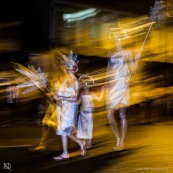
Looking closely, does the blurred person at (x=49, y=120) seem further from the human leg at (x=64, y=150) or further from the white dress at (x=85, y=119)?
the human leg at (x=64, y=150)

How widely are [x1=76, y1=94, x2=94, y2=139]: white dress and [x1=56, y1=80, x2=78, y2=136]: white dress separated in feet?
2.02

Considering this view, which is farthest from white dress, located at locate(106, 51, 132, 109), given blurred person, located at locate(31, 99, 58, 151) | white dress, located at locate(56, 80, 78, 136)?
blurred person, located at locate(31, 99, 58, 151)

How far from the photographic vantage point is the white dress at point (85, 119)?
22.0 feet

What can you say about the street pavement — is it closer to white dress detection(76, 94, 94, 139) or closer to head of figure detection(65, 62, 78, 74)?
white dress detection(76, 94, 94, 139)

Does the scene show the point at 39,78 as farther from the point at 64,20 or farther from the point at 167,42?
the point at 167,42

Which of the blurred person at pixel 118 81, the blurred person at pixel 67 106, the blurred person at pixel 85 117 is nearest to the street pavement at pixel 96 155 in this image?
the blurred person at pixel 85 117

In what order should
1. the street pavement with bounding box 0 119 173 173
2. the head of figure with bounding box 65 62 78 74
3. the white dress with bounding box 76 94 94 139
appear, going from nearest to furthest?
the street pavement with bounding box 0 119 173 173 < the head of figure with bounding box 65 62 78 74 < the white dress with bounding box 76 94 94 139

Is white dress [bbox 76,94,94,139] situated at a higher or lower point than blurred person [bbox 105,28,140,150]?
lower

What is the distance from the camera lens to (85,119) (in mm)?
6812

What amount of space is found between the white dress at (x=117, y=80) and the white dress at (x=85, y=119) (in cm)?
38

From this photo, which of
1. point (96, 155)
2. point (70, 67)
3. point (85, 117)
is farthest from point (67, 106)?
point (96, 155)

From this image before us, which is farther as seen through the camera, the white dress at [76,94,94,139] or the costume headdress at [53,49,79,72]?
the white dress at [76,94,94,139]

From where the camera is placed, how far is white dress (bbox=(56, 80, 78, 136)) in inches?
238

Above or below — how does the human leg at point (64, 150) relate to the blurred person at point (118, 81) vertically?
below
